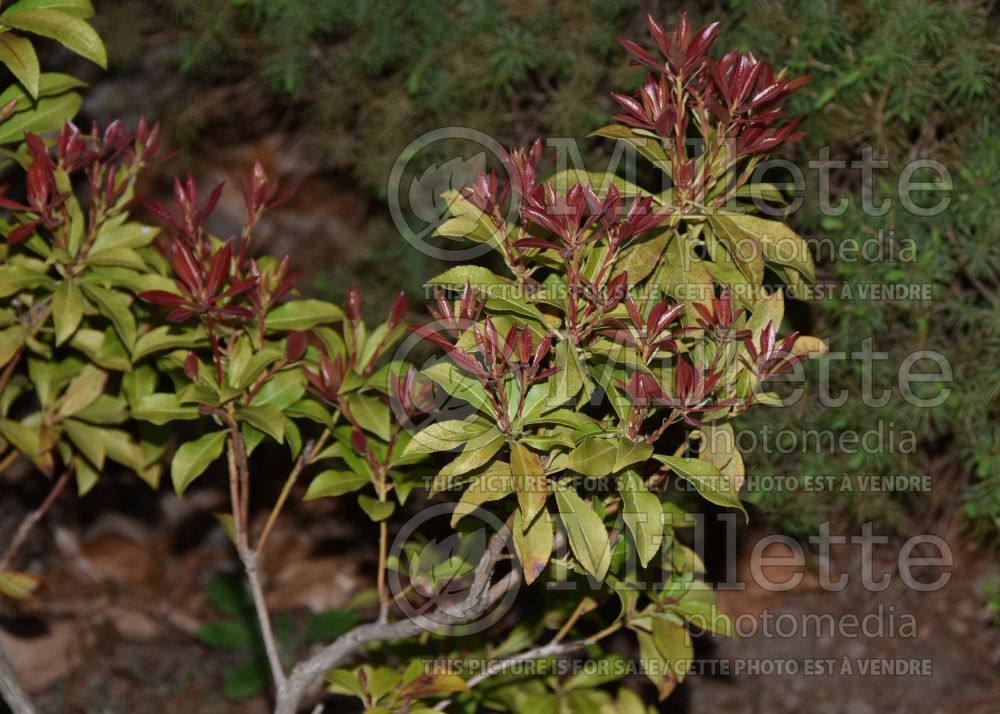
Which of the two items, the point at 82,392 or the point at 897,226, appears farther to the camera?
the point at 897,226

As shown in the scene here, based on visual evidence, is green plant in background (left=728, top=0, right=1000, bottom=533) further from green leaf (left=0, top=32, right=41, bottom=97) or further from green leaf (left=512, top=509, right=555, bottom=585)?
green leaf (left=0, top=32, right=41, bottom=97)

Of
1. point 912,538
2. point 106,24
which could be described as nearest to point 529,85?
point 106,24

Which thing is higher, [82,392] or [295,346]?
[295,346]

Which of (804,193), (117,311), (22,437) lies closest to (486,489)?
(117,311)

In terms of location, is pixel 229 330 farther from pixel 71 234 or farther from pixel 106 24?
pixel 106 24

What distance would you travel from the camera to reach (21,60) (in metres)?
2.11

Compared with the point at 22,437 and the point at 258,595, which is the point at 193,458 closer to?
the point at 258,595

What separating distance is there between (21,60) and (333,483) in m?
1.09

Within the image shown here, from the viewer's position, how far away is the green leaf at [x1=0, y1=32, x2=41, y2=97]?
2094mm

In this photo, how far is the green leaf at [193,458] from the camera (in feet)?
6.77

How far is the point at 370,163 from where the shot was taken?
10.7 feet

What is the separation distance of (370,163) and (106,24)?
115cm

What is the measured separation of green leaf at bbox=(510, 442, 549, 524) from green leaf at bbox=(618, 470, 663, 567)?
16cm

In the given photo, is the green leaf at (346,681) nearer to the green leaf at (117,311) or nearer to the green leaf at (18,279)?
the green leaf at (117,311)
